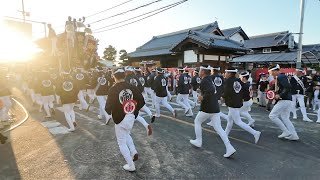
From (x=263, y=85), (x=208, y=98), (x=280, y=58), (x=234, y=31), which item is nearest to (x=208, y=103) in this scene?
(x=208, y=98)

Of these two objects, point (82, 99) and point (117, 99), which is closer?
point (117, 99)

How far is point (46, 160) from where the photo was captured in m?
5.07

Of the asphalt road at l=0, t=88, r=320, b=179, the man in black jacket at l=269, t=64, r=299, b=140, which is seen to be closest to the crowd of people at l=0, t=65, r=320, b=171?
the man in black jacket at l=269, t=64, r=299, b=140

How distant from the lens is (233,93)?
6.00 m

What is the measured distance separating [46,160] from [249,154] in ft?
14.8

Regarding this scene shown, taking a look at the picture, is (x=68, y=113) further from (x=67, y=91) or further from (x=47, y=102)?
(x=47, y=102)

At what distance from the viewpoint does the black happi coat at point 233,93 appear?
5945mm

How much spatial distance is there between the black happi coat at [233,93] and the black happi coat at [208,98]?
0.71 m

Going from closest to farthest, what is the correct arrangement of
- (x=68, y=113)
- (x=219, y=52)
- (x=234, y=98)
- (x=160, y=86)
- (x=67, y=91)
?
(x=234, y=98)
(x=67, y=91)
(x=68, y=113)
(x=160, y=86)
(x=219, y=52)

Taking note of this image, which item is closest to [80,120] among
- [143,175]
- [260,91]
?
[143,175]

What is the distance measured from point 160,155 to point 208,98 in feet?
5.53

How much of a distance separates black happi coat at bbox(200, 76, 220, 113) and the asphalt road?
1.04m

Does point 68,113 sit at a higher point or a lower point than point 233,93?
lower

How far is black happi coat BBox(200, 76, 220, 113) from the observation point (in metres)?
5.38
